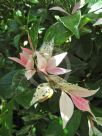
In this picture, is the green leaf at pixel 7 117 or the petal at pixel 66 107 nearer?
the petal at pixel 66 107

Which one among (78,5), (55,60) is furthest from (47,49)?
(78,5)

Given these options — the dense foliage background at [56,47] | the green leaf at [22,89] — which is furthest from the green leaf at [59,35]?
the green leaf at [22,89]

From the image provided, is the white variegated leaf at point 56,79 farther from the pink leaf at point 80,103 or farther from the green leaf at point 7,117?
the green leaf at point 7,117

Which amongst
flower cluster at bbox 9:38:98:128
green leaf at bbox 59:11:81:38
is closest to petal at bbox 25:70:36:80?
flower cluster at bbox 9:38:98:128

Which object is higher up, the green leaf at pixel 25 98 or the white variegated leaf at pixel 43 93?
the white variegated leaf at pixel 43 93

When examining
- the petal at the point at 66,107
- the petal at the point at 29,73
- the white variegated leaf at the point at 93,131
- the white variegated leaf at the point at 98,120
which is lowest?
the white variegated leaf at the point at 93,131

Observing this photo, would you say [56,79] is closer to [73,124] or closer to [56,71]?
[56,71]

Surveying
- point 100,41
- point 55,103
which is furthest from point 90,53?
point 55,103
